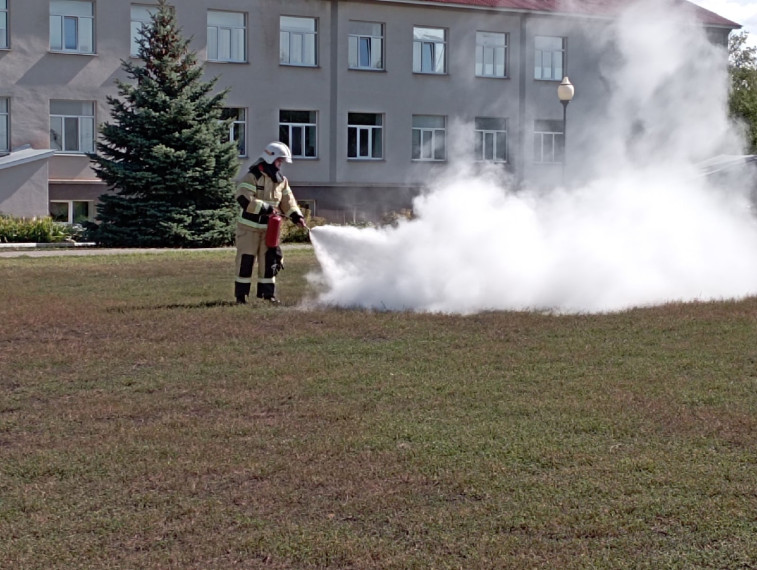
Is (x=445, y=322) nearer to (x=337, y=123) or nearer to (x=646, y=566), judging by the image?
(x=646, y=566)

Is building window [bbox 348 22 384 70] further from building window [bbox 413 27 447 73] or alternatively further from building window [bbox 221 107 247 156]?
building window [bbox 221 107 247 156]

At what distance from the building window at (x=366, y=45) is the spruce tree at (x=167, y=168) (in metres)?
11.1

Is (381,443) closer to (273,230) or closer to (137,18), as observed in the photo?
(273,230)

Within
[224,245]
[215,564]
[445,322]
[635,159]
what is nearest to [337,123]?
[224,245]

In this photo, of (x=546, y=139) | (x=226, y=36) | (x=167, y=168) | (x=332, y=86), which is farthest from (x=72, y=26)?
(x=546, y=139)

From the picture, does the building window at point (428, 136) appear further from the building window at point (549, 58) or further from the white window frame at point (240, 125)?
the white window frame at point (240, 125)

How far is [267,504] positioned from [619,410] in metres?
3.12

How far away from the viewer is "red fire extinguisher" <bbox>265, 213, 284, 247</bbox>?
46.2ft

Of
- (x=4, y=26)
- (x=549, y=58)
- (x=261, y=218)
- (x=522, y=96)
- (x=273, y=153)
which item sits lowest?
(x=261, y=218)

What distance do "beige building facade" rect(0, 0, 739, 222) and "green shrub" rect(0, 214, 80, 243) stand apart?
3612 millimetres

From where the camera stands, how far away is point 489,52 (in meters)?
41.2

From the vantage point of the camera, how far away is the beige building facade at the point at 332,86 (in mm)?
34500

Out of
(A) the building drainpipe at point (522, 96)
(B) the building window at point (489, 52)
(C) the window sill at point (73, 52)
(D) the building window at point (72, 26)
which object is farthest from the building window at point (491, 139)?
(D) the building window at point (72, 26)

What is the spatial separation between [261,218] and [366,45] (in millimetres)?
26577
